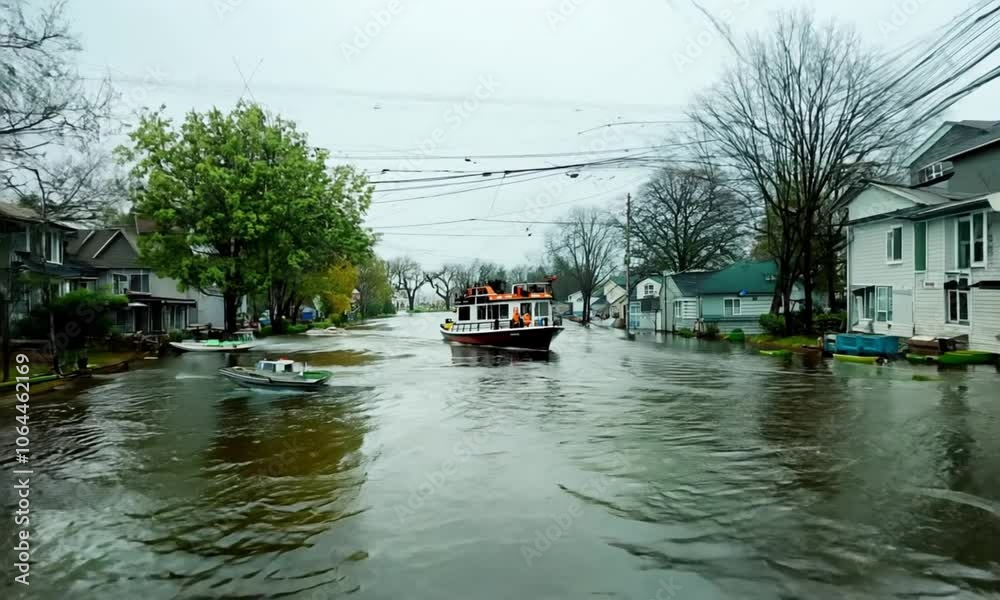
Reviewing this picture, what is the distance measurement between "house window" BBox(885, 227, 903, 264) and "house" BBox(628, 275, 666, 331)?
2812 cm

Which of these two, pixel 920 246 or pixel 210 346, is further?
pixel 210 346

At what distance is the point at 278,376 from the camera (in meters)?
16.2

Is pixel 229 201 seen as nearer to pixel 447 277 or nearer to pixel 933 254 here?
pixel 933 254

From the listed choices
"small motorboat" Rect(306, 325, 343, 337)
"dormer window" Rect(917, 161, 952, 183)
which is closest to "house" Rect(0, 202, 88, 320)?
"small motorboat" Rect(306, 325, 343, 337)

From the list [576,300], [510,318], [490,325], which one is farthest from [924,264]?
[576,300]

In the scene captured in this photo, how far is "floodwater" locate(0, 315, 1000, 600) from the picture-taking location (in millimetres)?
5496

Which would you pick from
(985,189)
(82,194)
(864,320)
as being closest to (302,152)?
(82,194)

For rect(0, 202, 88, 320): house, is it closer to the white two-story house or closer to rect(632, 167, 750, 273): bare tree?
the white two-story house

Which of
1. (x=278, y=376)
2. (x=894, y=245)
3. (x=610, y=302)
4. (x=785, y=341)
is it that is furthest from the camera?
(x=610, y=302)

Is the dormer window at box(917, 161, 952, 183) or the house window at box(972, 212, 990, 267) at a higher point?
the dormer window at box(917, 161, 952, 183)

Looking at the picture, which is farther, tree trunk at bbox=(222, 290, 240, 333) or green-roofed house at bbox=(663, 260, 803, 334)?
green-roofed house at bbox=(663, 260, 803, 334)

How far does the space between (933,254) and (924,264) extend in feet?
2.25

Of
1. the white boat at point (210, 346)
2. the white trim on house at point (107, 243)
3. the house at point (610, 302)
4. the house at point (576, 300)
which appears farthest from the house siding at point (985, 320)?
the house at point (576, 300)

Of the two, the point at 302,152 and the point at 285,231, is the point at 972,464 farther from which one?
the point at 302,152
